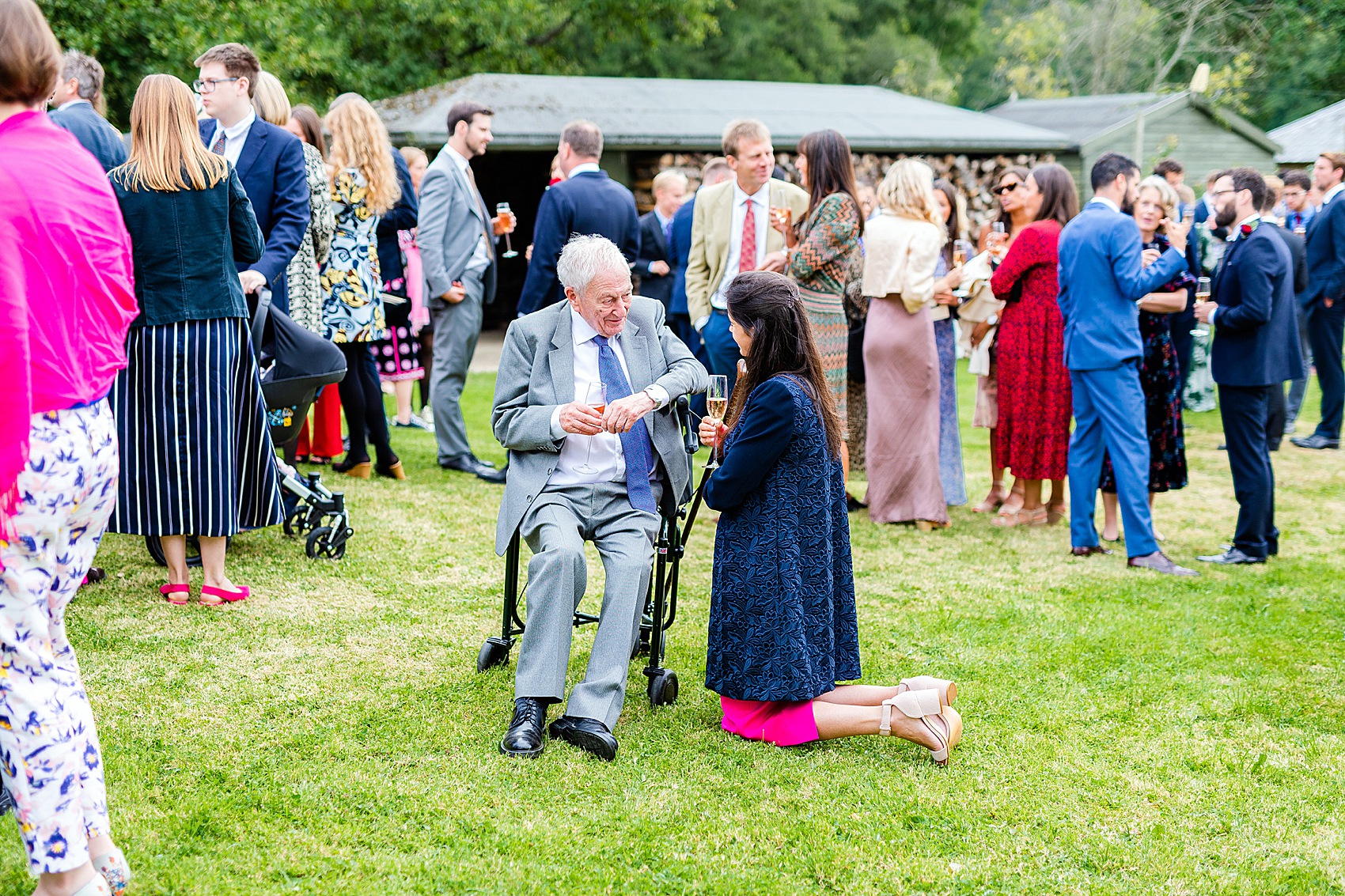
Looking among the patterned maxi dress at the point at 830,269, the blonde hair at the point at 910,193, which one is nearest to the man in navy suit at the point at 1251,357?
the blonde hair at the point at 910,193

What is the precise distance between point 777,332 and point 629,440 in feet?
2.06

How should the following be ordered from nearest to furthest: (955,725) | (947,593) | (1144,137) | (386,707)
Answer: (955,725), (386,707), (947,593), (1144,137)

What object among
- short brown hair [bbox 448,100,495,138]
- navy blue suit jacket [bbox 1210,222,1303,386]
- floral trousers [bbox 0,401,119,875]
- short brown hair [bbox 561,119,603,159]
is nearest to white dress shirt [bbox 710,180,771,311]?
short brown hair [bbox 561,119,603,159]

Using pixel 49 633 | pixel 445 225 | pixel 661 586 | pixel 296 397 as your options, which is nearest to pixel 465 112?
pixel 445 225

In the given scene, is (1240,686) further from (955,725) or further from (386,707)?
(386,707)

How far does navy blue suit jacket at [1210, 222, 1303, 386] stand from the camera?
6.08 m

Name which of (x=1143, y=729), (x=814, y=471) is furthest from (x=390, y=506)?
(x=1143, y=729)

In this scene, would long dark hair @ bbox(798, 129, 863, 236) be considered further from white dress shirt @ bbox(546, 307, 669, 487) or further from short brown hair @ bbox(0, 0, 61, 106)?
short brown hair @ bbox(0, 0, 61, 106)

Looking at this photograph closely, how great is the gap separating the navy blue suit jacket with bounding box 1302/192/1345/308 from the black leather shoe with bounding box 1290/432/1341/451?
1.11 metres

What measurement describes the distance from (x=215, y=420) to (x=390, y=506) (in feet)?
6.24

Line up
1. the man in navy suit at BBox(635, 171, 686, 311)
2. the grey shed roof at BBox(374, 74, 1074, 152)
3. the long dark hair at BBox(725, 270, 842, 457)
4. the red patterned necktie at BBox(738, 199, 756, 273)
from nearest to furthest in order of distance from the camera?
1. the long dark hair at BBox(725, 270, 842, 457)
2. the red patterned necktie at BBox(738, 199, 756, 273)
3. the man in navy suit at BBox(635, 171, 686, 311)
4. the grey shed roof at BBox(374, 74, 1074, 152)

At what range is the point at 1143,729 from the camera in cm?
401

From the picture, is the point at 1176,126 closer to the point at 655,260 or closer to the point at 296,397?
the point at 655,260

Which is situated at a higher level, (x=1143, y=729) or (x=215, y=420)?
(x=215, y=420)
